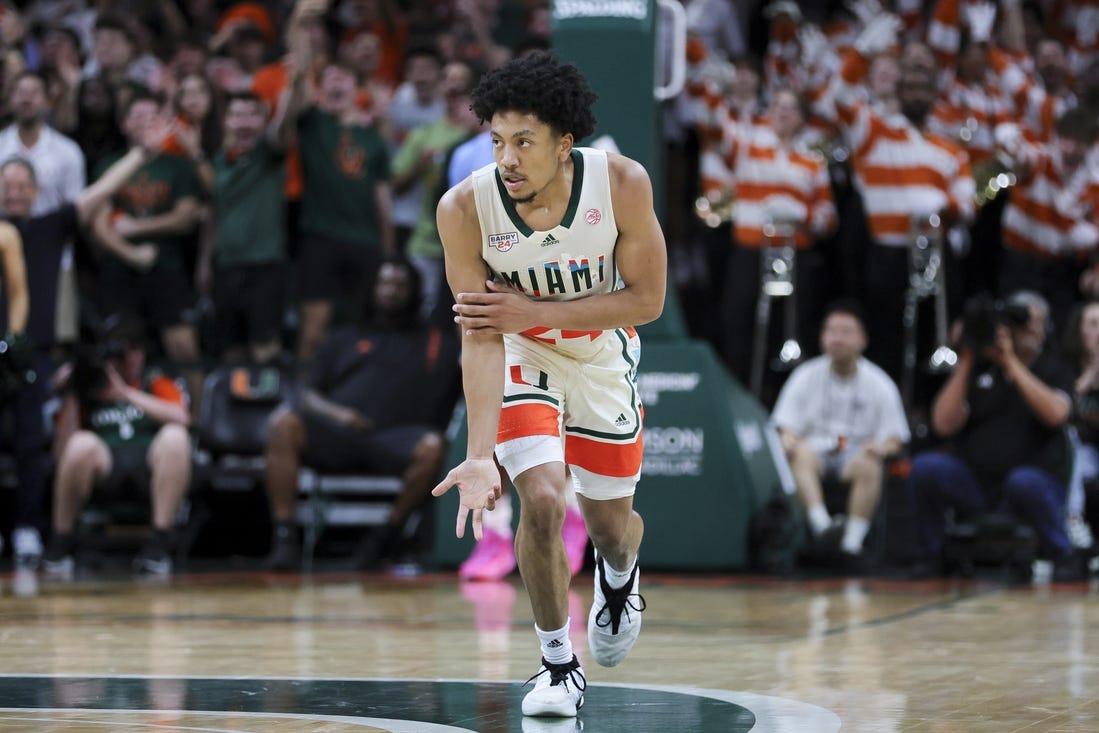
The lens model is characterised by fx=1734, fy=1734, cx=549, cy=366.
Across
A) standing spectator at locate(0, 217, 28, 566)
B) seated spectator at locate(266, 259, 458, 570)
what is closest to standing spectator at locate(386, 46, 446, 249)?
seated spectator at locate(266, 259, 458, 570)

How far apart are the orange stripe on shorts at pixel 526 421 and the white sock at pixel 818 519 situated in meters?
4.83

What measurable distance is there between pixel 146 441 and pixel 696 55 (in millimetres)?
4186

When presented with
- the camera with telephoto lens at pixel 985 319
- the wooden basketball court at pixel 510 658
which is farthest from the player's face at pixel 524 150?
the camera with telephoto lens at pixel 985 319

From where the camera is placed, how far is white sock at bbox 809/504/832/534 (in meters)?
9.44

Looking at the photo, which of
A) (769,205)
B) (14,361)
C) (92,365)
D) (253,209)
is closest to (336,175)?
(253,209)

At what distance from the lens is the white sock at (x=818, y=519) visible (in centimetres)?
944

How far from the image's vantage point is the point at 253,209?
1066 cm

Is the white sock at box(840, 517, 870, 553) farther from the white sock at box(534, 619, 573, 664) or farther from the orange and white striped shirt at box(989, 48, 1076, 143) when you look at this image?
the white sock at box(534, 619, 573, 664)

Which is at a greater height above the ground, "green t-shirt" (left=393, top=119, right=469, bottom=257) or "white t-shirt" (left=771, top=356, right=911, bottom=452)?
"green t-shirt" (left=393, top=119, right=469, bottom=257)

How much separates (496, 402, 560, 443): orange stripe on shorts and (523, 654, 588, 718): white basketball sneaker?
63cm

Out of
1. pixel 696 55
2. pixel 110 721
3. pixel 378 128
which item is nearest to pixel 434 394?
pixel 378 128

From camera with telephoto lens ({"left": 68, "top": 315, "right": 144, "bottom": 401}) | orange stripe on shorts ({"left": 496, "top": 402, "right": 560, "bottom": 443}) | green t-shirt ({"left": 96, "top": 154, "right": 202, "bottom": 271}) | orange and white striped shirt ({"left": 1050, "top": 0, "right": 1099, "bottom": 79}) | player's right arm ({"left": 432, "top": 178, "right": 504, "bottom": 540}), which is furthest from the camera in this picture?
orange and white striped shirt ({"left": 1050, "top": 0, "right": 1099, "bottom": 79})

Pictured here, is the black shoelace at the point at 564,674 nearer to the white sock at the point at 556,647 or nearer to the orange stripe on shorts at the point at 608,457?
the white sock at the point at 556,647

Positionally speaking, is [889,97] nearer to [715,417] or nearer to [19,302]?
[715,417]
